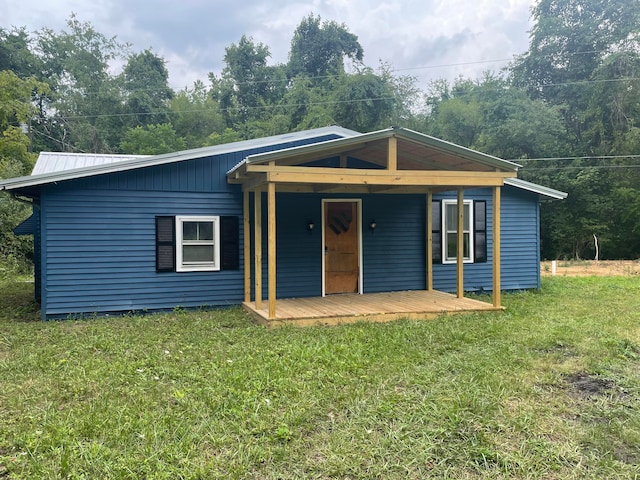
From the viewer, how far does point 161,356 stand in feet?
15.6

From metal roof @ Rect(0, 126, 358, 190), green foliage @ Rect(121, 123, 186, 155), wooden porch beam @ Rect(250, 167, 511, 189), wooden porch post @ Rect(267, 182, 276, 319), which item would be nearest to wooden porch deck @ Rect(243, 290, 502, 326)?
wooden porch post @ Rect(267, 182, 276, 319)

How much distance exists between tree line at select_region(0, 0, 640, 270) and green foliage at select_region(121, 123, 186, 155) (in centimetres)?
8

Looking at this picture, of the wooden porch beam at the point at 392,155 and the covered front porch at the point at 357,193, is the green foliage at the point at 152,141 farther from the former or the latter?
the wooden porch beam at the point at 392,155

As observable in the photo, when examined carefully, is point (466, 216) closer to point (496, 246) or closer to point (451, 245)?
point (451, 245)

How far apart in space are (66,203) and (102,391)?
4.33 metres

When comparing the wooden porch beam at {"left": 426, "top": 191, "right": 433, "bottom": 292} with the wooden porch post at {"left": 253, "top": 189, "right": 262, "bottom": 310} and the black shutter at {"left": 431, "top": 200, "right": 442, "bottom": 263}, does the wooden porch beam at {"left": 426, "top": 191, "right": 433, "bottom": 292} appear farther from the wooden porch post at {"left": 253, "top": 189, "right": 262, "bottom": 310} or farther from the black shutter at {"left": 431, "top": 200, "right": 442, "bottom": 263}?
the wooden porch post at {"left": 253, "top": 189, "right": 262, "bottom": 310}

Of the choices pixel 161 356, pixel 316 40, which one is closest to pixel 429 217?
pixel 161 356

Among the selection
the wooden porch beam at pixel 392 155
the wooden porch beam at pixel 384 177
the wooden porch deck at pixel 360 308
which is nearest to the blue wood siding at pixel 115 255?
the wooden porch deck at pixel 360 308

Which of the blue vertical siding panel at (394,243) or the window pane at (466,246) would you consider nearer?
the blue vertical siding panel at (394,243)

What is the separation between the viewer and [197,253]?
311 inches

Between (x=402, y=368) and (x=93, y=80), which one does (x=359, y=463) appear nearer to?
(x=402, y=368)

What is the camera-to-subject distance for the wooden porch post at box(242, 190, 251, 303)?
782 cm

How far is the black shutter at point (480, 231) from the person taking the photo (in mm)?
9609

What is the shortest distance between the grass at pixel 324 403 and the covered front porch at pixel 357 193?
3.89 ft
